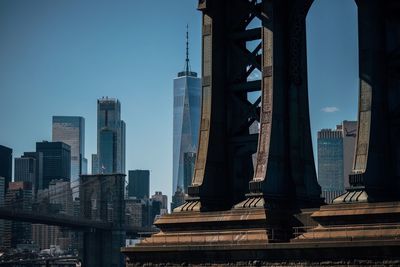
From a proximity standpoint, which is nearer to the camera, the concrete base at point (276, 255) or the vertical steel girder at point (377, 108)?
the concrete base at point (276, 255)

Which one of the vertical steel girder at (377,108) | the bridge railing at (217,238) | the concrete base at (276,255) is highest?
the vertical steel girder at (377,108)

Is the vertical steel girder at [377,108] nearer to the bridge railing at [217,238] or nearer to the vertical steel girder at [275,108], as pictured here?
the vertical steel girder at [275,108]

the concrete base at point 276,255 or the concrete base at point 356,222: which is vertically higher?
the concrete base at point 356,222

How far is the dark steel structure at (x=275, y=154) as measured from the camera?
52.8m

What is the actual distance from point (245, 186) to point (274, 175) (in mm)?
4148

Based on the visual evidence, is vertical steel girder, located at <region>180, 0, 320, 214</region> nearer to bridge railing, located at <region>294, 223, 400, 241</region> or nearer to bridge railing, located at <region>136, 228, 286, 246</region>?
bridge railing, located at <region>136, 228, 286, 246</region>

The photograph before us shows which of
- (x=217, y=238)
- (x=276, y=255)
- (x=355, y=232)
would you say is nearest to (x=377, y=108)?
(x=355, y=232)

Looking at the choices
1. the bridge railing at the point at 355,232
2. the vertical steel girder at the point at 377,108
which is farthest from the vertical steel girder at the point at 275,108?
the bridge railing at the point at 355,232

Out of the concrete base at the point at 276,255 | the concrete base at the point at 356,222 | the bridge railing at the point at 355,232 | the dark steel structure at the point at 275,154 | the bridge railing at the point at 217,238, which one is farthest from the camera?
the bridge railing at the point at 217,238

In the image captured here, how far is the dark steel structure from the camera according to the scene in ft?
173

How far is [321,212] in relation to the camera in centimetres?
5309

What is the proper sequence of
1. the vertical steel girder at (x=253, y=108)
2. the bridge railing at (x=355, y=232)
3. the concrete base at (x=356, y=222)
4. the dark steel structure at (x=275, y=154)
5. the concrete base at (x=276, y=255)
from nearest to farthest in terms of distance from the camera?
the concrete base at (x=276, y=255)
the bridge railing at (x=355, y=232)
the concrete base at (x=356, y=222)
the dark steel structure at (x=275, y=154)
the vertical steel girder at (x=253, y=108)

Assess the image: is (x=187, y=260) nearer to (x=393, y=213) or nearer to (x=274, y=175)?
(x=274, y=175)

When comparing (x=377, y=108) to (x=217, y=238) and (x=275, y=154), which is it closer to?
(x=275, y=154)
